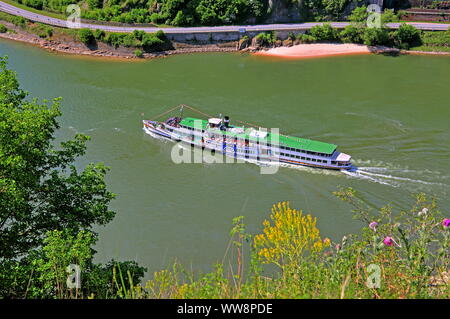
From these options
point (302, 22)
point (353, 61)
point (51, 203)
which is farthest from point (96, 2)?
point (51, 203)

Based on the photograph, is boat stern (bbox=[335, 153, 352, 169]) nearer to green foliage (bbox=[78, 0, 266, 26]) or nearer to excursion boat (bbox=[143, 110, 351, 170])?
excursion boat (bbox=[143, 110, 351, 170])

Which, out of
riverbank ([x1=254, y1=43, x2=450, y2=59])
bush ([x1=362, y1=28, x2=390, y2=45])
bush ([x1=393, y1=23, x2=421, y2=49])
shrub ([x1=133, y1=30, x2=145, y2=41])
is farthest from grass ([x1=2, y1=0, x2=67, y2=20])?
bush ([x1=393, y1=23, x2=421, y2=49])

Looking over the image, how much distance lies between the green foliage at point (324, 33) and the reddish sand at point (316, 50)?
3.04 ft

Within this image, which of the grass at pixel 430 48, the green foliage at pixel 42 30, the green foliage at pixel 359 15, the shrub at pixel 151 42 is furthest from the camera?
the green foliage at pixel 359 15

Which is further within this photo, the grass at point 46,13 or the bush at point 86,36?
the grass at point 46,13

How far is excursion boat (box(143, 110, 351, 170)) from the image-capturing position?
30.8m

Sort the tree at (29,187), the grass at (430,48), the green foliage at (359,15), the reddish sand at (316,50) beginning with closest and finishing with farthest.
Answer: the tree at (29,187) → the grass at (430,48) → the reddish sand at (316,50) → the green foliage at (359,15)

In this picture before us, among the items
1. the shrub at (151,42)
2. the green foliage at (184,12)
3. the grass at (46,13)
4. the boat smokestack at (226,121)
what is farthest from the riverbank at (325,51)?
the boat smokestack at (226,121)

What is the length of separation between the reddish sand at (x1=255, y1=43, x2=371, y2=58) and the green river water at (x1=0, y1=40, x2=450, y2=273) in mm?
2156

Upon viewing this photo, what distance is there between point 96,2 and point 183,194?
1641 inches

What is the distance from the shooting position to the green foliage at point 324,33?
55.2m

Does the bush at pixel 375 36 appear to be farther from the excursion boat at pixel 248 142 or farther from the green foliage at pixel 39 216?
the green foliage at pixel 39 216

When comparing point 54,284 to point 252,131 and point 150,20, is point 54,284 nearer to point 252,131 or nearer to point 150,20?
point 252,131

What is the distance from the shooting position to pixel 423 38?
5494 centimetres
